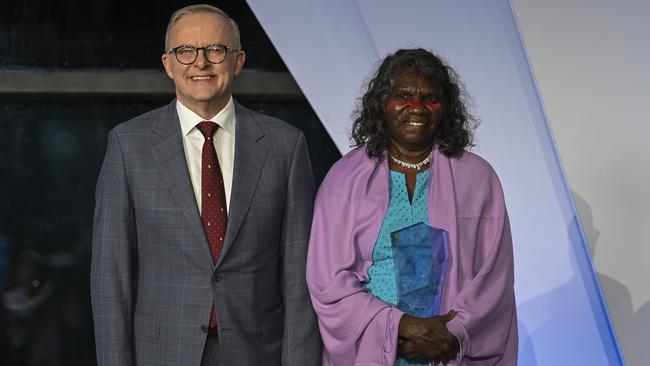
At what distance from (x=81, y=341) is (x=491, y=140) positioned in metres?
1.84

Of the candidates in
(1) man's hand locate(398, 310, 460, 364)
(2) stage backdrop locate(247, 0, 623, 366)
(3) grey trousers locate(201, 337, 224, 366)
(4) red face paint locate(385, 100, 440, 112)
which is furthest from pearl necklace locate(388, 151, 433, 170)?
(2) stage backdrop locate(247, 0, 623, 366)

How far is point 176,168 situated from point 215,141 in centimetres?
13

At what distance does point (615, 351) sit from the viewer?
3428 millimetres

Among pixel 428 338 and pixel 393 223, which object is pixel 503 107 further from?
pixel 428 338

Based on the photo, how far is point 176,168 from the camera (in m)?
2.36

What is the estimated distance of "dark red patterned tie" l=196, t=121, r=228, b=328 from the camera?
2.34 m

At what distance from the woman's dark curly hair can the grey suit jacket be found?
0.29 meters

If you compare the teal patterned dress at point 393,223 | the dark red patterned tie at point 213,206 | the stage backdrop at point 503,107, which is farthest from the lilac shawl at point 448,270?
the stage backdrop at point 503,107

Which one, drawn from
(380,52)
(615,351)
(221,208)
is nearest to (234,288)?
(221,208)

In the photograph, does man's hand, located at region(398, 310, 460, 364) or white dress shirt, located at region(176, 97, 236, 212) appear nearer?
man's hand, located at region(398, 310, 460, 364)

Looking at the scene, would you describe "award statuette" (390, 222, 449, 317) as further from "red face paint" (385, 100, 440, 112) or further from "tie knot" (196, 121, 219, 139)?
"tie knot" (196, 121, 219, 139)

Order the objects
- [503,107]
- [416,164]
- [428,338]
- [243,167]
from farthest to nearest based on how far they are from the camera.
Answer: [503,107]
[416,164]
[243,167]
[428,338]

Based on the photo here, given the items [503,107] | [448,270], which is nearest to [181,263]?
[448,270]

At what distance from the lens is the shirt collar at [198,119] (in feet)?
7.93
